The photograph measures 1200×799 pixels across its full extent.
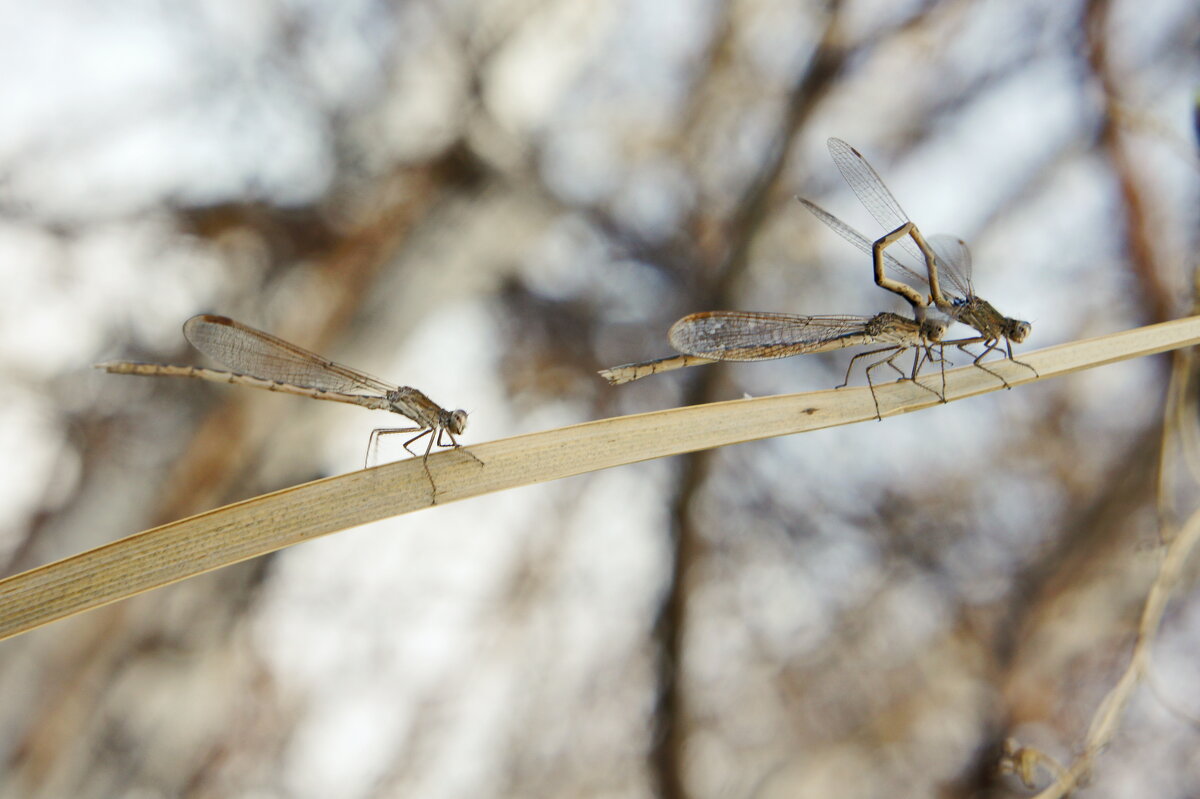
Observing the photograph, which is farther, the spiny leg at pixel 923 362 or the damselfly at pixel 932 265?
the damselfly at pixel 932 265

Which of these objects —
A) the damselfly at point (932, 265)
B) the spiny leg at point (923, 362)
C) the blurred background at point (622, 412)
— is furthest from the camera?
the blurred background at point (622, 412)

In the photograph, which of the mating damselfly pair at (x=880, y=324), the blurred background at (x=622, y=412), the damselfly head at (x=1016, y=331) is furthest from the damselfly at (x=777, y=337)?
the blurred background at (x=622, y=412)

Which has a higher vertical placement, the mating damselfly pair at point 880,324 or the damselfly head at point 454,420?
the mating damselfly pair at point 880,324

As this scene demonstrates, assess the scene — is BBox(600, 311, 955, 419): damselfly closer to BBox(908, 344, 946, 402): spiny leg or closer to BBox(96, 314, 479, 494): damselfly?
BBox(908, 344, 946, 402): spiny leg

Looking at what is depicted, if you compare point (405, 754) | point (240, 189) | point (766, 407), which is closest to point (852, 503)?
point (766, 407)

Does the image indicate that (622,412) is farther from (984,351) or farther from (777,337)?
(984,351)

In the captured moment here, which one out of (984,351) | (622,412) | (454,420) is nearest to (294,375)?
(454,420)

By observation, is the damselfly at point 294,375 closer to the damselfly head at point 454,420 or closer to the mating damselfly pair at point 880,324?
the damselfly head at point 454,420
